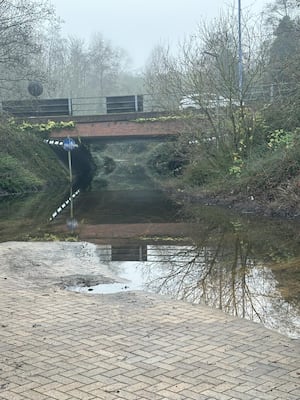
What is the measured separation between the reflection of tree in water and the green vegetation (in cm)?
1890

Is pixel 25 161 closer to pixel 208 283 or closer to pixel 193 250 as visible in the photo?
pixel 193 250

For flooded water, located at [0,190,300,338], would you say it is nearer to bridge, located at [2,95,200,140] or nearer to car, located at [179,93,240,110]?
car, located at [179,93,240,110]

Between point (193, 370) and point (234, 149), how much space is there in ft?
53.4

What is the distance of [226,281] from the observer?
8.23m

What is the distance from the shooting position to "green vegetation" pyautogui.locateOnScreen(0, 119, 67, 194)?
29297mm

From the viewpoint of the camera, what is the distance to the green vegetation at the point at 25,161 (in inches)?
1153

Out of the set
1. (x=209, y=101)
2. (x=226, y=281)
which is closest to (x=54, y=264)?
(x=226, y=281)

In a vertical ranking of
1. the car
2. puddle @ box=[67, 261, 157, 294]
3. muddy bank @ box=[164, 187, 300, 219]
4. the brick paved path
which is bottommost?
the brick paved path

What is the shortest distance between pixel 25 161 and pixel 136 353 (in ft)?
95.9

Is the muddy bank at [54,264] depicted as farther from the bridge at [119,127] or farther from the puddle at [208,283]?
the bridge at [119,127]

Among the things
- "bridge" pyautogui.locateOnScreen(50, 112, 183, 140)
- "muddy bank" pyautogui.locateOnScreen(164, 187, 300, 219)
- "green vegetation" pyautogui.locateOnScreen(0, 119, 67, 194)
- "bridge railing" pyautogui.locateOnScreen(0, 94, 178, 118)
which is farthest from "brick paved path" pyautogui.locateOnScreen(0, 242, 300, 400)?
"bridge railing" pyautogui.locateOnScreen(0, 94, 178, 118)

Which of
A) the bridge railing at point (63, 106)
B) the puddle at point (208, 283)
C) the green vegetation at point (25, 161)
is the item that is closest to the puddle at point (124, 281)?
the puddle at point (208, 283)

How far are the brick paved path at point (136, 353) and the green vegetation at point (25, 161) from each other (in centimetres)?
2212

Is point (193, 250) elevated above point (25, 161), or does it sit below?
below
